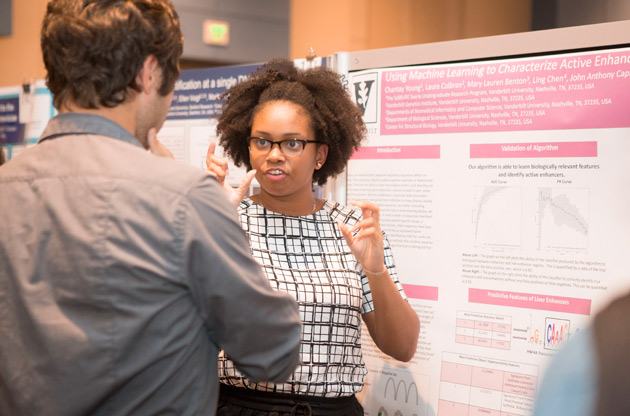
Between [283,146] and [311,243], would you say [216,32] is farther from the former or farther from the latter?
[311,243]

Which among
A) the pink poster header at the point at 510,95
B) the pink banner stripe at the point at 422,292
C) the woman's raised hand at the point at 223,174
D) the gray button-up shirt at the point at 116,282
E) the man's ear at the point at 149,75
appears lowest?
the pink banner stripe at the point at 422,292

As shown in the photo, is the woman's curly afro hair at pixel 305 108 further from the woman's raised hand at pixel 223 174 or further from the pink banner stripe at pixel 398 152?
the woman's raised hand at pixel 223 174

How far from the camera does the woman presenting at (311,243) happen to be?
1753 millimetres

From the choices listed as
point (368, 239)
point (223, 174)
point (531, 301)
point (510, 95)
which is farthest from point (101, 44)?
point (531, 301)

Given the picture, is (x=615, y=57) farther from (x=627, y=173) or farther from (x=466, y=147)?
(x=466, y=147)

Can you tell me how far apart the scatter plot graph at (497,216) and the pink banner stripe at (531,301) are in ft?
0.46

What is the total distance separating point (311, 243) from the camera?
1.90m

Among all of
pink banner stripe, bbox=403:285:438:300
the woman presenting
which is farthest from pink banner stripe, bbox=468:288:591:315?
the woman presenting

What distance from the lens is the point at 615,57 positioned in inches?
72.1

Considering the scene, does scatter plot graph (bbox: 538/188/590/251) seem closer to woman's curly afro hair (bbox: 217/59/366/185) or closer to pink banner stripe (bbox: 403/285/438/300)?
pink banner stripe (bbox: 403/285/438/300)

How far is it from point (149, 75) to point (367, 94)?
125 cm

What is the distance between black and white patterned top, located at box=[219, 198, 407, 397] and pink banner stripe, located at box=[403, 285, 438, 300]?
275mm

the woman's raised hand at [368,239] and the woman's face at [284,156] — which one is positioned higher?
the woman's face at [284,156]

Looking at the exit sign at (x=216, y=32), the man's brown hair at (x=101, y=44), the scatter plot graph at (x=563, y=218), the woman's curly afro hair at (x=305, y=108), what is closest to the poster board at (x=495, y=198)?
the scatter plot graph at (x=563, y=218)
